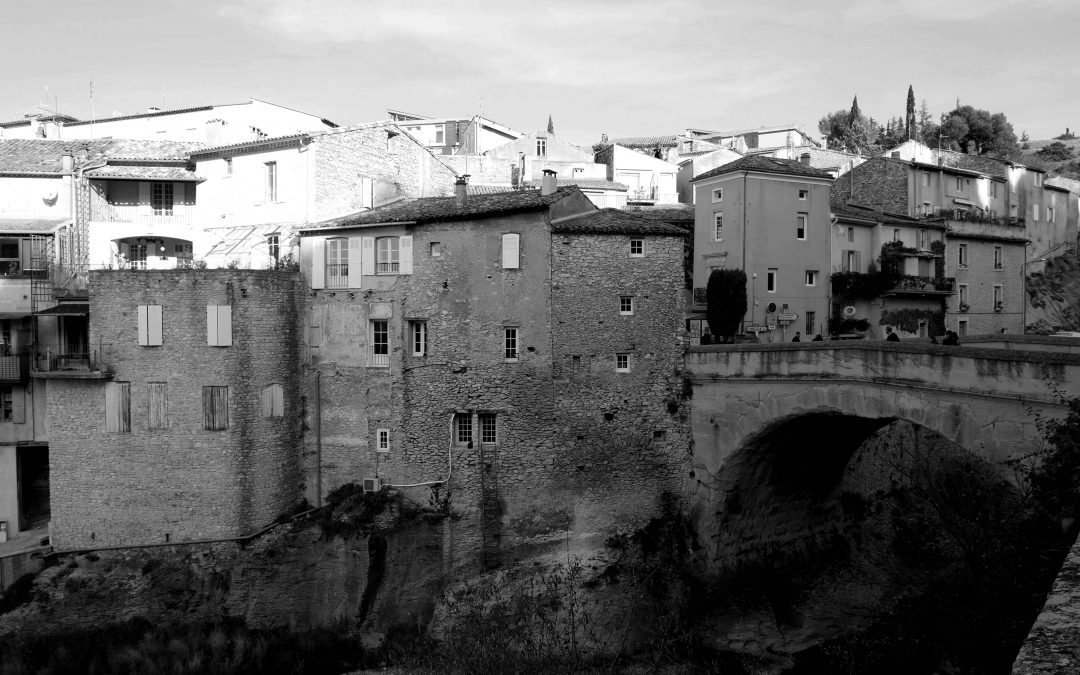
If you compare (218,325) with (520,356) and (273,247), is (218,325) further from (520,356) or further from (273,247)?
(520,356)

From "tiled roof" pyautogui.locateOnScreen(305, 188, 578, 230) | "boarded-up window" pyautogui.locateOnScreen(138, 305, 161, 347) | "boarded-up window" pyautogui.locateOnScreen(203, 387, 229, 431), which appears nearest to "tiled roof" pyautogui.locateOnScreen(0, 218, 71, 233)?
"boarded-up window" pyautogui.locateOnScreen(138, 305, 161, 347)

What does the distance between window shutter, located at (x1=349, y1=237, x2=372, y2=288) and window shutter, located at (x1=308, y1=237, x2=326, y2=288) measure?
90 centimetres

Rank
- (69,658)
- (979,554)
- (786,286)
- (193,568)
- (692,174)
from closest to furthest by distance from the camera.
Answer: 1. (979,554)
2. (69,658)
3. (193,568)
4. (786,286)
5. (692,174)

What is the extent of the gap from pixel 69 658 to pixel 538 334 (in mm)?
15717

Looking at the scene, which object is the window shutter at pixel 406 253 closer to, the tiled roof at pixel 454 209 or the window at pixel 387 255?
the window at pixel 387 255

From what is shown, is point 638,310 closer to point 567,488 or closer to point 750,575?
point 567,488

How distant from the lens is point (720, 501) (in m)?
25.5

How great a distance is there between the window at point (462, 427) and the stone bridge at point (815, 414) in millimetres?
6730

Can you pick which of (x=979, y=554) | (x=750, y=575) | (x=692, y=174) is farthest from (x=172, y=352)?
(x=692, y=174)

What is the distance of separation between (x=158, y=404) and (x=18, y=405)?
6.72m

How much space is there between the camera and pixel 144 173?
30.7m

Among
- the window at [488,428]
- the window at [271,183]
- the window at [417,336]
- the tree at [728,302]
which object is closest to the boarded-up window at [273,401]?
the window at [417,336]

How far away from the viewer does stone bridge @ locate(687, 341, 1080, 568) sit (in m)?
17.3

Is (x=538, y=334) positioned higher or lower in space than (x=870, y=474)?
higher
